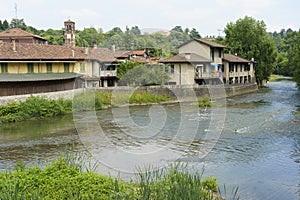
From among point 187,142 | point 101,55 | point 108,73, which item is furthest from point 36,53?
point 187,142

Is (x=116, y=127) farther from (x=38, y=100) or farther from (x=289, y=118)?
(x=289, y=118)

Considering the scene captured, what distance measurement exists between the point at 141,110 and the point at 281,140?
14873mm

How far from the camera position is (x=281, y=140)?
2036 cm

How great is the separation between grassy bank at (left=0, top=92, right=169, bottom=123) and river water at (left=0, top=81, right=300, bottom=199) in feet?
4.10

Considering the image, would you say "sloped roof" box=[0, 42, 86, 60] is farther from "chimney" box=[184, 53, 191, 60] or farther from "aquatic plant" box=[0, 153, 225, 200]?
"aquatic plant" box=[0, 153, 225, 200]

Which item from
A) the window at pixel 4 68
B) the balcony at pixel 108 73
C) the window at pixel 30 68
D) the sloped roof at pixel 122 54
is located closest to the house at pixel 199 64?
the balcony at pixel 108 73

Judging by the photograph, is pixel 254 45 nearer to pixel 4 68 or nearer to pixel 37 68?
pixel 37 68

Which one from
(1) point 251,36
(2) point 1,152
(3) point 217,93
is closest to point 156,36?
(2) point 1,152

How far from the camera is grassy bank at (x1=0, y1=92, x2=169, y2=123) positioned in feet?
90.9

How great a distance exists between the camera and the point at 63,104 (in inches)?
1241

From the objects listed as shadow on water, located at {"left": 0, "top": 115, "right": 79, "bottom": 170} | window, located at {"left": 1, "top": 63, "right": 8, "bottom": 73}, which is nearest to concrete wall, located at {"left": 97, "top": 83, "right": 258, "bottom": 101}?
shadow on water, located at {"left": 0, "top": 115, "right": 79, "bottom": 170}

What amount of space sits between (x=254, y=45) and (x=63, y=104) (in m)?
37.7

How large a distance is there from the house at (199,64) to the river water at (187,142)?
10.7 m

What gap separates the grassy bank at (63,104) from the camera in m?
27.7
